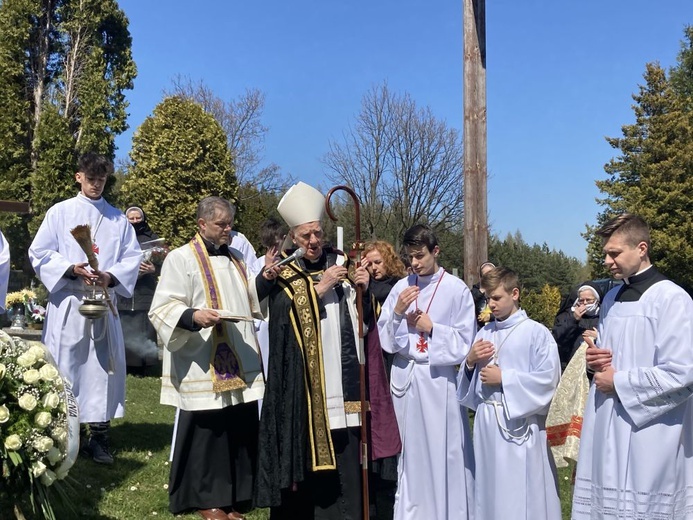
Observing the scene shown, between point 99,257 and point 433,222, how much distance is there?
25.1m

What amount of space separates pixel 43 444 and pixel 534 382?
292cm

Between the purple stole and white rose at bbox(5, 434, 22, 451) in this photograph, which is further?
the purple stole

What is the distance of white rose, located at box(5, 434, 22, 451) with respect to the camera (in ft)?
12.1

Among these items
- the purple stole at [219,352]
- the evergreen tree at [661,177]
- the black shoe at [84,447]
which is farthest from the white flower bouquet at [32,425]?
the evergreen tree at [661,177]

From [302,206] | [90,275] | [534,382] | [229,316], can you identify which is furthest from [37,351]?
[534,382]

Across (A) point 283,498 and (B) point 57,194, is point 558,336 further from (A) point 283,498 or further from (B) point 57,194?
(B) point 57,194

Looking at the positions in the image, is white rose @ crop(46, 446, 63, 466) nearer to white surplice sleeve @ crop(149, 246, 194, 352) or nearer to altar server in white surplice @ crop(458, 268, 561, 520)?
white surplice sleeve @ crop(149, 246, 194, 352)

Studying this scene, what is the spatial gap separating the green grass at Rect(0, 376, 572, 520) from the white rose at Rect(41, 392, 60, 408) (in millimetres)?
611

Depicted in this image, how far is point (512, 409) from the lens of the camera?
4895 mm

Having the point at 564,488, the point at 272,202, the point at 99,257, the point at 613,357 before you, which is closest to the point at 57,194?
the point at 272,202

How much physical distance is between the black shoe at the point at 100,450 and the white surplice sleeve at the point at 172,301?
182 cm

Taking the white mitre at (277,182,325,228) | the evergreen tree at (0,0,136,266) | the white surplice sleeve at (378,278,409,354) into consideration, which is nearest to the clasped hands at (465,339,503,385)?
the white surplice sleeve at (378,278,409,354)

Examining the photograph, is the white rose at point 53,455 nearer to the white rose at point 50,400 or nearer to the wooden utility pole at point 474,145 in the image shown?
the white rose at point 50,400

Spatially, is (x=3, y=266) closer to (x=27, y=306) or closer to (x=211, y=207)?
(x=211, y=207)
